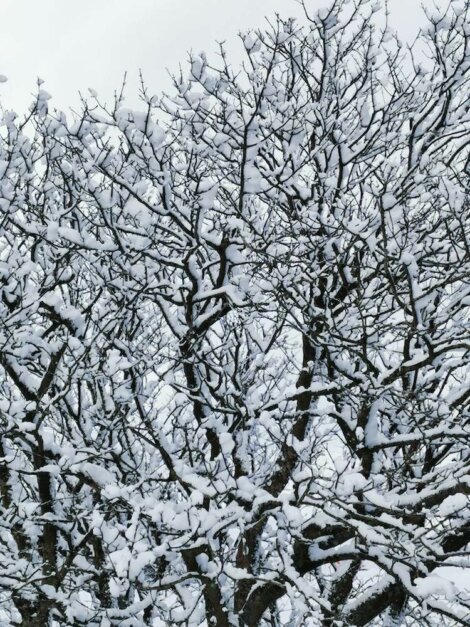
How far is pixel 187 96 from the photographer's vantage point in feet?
20.4

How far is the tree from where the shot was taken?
478cm

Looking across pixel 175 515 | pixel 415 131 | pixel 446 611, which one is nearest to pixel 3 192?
pixel 175 515

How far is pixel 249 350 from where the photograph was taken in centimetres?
786

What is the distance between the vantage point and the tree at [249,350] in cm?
478

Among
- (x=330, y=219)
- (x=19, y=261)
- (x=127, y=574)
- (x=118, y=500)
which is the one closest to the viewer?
(x=127, y=574)

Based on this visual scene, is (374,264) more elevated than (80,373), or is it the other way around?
(374,264)

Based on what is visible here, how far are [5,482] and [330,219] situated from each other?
4.35m

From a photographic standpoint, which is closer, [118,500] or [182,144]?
[118,500]

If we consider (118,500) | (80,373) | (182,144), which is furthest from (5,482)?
(182,144)

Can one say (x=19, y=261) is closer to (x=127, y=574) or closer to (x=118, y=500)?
(x=118, y=500)

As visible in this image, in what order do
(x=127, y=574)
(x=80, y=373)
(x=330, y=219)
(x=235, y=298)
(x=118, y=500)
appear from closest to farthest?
1. (x=127, y=574)
2. (x=118, y=500)
3. (x=235, y=298)
4. (x=80, y=373)
5. (x=330, y=219)

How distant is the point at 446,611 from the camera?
4.16m

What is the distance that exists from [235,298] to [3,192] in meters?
2.78

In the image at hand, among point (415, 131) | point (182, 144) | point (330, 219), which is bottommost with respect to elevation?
point (330, 219)
